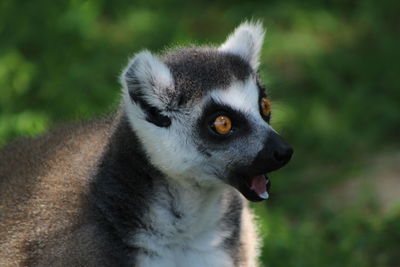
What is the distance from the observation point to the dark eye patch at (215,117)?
4.68 metres

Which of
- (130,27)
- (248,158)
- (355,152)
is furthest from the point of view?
(130,27)

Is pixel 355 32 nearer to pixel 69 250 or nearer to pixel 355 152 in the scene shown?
pixel 355 152

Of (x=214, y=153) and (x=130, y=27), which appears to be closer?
(x=214, y=153)

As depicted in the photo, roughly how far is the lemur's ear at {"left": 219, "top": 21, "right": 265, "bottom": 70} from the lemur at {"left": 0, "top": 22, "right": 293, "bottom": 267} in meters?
0.15

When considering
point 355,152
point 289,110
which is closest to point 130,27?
point 289,110

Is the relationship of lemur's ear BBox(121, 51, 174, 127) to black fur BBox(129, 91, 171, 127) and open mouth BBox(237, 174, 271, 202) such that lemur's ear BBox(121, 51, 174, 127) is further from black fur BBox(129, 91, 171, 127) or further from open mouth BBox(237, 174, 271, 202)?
open mouth BBox(237, 174, 271, 202)

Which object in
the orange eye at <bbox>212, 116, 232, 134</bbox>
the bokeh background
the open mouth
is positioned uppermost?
the bokeh background

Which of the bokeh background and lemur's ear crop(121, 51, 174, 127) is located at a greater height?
the bokeh background

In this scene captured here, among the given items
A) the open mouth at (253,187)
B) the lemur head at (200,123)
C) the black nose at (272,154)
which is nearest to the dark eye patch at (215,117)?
the lemur head at (200,123)

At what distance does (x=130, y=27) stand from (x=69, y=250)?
16.1 ft

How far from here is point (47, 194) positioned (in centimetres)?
498

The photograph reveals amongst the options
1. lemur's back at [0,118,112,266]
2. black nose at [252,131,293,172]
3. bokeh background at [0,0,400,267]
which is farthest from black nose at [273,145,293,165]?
bokeh background at [0,0,400,267]

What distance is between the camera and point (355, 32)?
31.8 ft

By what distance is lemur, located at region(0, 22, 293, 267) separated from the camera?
4691 millimetres
